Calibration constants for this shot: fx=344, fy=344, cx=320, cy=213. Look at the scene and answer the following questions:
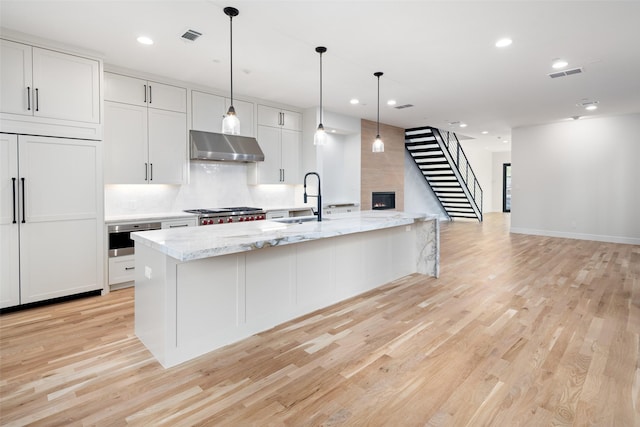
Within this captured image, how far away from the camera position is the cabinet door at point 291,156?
6422 mm

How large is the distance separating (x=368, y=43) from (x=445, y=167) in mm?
6984

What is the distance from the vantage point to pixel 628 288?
4262 mm

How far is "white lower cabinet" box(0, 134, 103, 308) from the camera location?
3447mm

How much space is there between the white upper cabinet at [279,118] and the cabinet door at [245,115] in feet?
0.63

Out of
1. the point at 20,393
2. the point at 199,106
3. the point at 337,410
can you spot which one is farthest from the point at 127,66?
the point at 337,410

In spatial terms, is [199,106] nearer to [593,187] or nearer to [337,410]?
[337,410]

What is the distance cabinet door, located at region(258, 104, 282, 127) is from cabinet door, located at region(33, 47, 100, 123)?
2.56 m

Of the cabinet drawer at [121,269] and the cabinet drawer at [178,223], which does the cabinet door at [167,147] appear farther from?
the cabinet drawer at [121,269]

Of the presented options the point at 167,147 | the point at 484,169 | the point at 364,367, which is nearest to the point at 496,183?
the point at 484,169

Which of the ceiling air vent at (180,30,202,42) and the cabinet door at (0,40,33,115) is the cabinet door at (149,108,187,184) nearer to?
the cabinet door at (0,40,33,115)

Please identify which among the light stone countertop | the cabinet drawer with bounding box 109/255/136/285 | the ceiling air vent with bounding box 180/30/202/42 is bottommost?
the cabinet drawer with bounding box 109/255/136/285

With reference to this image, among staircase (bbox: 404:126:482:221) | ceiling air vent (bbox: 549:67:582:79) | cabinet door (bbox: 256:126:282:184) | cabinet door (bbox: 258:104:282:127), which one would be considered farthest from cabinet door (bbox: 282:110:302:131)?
ceiling air vent (bbox: 549:67:582:79)

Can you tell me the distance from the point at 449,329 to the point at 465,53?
309 cm

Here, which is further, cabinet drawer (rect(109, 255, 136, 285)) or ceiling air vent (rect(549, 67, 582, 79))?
ceiling air vent (rect(549, 67, 582, 79))
